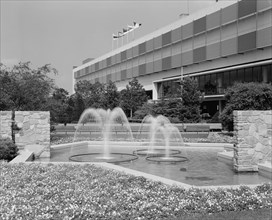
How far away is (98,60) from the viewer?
7919 centimetres

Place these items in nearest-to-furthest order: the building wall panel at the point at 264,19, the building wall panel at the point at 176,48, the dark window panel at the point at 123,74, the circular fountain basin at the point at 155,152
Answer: the circular fountain basin at the point at 155,152 < the building wall panel at the point at 264,19 < the building wall panel at the point at 176,48 < the dark window panel at the point at 123,74

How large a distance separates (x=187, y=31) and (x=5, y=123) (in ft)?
123

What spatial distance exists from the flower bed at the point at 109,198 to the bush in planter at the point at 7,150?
3.88 m

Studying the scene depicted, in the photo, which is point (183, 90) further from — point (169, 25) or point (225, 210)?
point (225, 210)

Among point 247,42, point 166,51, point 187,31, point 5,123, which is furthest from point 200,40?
point 5,123

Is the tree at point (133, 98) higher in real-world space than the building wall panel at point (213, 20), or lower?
lower

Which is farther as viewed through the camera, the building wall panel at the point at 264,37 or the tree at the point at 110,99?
the tree at the point at 110,99

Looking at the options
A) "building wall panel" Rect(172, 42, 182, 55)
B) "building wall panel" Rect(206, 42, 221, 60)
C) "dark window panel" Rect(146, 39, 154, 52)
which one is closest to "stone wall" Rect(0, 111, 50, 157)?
"building wall panel" Rect(206, 42, 221, 60)

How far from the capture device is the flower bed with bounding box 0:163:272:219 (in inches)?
208

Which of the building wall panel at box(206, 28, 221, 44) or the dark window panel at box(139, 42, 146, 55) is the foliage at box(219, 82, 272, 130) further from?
the dark window panel at box(139, 42, 146, 55)

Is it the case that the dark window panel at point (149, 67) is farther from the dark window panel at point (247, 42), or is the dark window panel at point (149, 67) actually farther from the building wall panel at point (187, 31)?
the dark window panel at point (247, 42)

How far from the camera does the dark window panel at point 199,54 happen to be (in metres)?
43.9

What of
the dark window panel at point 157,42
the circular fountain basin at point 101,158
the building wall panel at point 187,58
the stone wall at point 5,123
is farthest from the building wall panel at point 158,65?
the stone wall at point 5,123

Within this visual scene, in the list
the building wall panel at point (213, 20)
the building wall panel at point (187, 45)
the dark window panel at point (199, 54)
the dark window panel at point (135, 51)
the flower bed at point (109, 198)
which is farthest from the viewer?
the dark window panel at point (135, 51)
